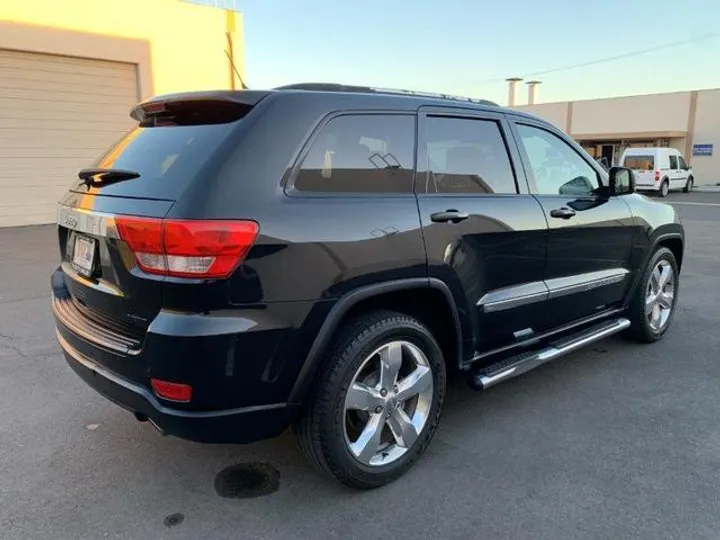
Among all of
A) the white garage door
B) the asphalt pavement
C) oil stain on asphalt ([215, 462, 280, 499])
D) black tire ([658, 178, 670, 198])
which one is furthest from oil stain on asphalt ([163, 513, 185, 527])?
black tire ([658, 178, 670, 198])

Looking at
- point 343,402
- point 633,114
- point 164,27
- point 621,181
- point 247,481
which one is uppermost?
point 164,27

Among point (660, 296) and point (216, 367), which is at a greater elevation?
point (216, 367)

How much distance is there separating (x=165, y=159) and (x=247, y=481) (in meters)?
1.63

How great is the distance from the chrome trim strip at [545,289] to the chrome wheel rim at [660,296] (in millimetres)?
615

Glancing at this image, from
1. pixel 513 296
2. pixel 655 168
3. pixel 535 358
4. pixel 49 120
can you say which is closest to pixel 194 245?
pixel 513 296

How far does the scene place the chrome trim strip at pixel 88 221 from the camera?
242 cm

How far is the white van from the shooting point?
2408 centimetres

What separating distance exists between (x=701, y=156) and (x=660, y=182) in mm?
9789

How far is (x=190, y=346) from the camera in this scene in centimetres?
219

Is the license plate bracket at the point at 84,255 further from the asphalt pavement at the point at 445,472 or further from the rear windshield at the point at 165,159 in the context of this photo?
the asphalt pavement at the point at 445,472

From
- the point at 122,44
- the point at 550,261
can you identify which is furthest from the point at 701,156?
the point at 550,261

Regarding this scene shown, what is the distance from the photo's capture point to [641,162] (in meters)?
24.5

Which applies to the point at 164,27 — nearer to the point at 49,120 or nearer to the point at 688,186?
the point at 49,120

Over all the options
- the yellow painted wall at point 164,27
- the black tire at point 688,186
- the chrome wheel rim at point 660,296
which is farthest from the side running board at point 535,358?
the black tire at point 688,186
